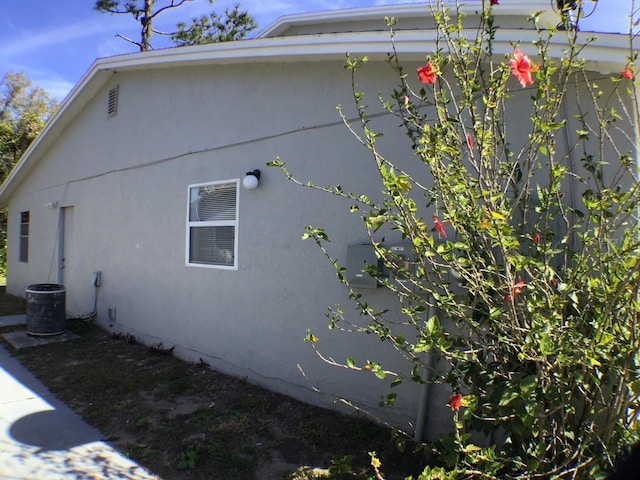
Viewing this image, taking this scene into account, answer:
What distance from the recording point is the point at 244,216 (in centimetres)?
540

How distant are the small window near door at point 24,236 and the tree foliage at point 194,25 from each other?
7.21 meters

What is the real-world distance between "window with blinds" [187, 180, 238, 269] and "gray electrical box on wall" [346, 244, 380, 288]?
187 cm

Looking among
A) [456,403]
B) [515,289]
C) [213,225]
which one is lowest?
[456,403]

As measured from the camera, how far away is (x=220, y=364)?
5.62 metres

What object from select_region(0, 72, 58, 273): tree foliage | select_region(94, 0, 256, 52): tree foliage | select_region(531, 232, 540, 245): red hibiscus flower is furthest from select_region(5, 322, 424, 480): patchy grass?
select_region(0, 72, 58, 273): tree foliage

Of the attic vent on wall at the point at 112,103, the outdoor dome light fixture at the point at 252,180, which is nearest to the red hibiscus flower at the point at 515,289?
the outdoor dome light fixture at the point at 252,180

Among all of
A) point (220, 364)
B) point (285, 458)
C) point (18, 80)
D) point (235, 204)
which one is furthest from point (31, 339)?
point (18, 80)

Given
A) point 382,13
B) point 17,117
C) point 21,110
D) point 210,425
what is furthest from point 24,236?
point 21,110

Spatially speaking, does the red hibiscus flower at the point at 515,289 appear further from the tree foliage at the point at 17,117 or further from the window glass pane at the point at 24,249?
the tree foliage at the point at 17,117

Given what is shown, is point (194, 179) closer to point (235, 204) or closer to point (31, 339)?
point (235, 204)

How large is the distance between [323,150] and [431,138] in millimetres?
2431

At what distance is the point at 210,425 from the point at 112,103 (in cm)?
648

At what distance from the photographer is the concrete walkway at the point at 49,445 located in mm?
3396

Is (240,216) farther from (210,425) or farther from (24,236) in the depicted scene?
(24,236)
